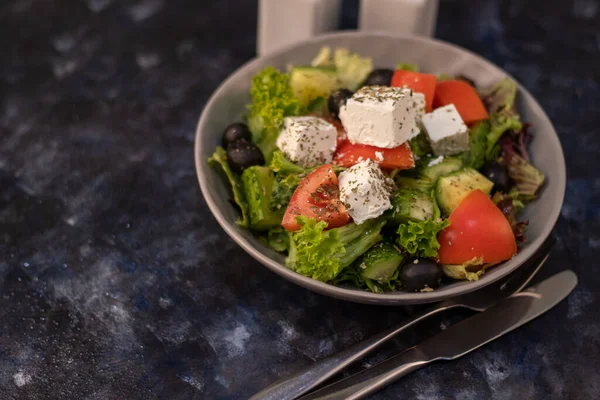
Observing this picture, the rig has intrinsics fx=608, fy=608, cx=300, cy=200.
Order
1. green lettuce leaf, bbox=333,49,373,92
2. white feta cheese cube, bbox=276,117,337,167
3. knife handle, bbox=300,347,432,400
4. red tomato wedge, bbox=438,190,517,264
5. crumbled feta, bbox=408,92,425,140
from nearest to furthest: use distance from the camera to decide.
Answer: knife handle, bbox=300,347,432,400 → red tomato wedge, bbox=438,190,517,264 → white feta cheese cube, bbox=276,117,337,167 → crumbled feta, bbox=408,92,425,140 → green lettuce leaf, bbox=333,49,373,92

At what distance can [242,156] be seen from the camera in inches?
82.0

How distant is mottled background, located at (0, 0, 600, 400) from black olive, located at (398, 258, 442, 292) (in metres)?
0.20

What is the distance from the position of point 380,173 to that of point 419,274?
1.10 ft

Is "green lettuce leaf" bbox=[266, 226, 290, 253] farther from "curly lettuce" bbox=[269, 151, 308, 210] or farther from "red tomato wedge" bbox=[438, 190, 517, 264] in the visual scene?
"red tomato wedge" bbox=[438, 190, 517, 264]

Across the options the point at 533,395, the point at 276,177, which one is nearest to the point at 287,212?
the point at 276,177

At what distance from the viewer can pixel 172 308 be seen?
81.3 inches

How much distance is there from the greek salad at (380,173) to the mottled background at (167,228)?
254mm

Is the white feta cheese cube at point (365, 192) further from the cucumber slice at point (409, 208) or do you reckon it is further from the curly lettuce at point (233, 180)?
the curly lettuce at point (233, 180)

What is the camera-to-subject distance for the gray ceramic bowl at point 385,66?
6.03 feet

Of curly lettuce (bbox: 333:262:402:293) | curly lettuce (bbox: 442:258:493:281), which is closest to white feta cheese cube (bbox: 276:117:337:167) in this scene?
curly lettuce (bbox: 333:262:402:293)

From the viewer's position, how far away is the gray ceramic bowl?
1839mm

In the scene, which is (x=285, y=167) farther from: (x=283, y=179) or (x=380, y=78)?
(x=380, y=78)

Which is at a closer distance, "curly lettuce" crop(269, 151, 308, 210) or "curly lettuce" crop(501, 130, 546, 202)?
"curly lettuce" crop(269, 151, 308, 210)

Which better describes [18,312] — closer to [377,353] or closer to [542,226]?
[377,353]
